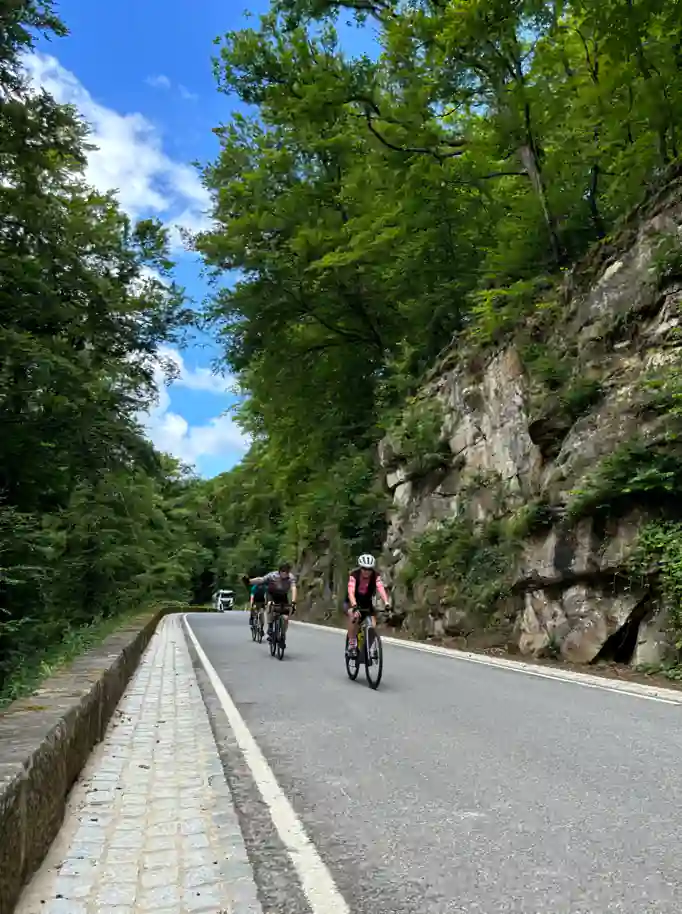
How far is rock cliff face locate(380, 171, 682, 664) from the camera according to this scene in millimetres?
12758

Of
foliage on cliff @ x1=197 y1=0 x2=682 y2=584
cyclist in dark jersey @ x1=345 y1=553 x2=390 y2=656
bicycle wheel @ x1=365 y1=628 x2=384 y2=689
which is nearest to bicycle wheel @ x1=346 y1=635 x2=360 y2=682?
cyclist in dark jersey @ x1=345 y1=553 x2=390 y2=656

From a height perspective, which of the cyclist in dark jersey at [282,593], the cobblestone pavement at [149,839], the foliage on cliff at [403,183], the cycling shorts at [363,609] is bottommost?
the cobblestone pavement at [149,839]

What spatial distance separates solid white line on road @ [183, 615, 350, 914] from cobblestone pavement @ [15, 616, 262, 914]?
9.6 inches

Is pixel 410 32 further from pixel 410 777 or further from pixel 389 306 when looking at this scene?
pixel 410 777

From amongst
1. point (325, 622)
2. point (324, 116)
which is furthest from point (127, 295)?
point (325, 622)

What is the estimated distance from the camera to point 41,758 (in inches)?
147

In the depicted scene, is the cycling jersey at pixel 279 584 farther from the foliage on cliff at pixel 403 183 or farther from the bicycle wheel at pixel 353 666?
the foliage on cliff at pixel 403 183

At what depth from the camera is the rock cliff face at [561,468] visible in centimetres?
1276

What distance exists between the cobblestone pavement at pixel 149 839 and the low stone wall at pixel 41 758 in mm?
122

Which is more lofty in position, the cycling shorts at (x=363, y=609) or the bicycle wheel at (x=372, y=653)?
the cycling shorts at (x=363, y=609)

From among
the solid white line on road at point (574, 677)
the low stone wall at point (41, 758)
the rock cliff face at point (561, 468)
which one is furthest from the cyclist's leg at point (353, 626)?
the rock cliff face at point (561, 468)

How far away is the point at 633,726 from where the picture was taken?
275 inches

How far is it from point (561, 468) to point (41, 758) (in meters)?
12.9

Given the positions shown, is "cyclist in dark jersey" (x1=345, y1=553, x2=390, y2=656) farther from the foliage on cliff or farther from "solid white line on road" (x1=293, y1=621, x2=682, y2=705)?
the foliage on cliff
